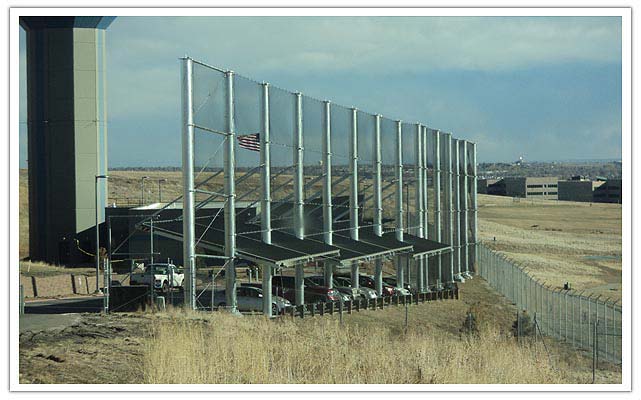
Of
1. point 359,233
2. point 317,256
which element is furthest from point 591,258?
point 317,256

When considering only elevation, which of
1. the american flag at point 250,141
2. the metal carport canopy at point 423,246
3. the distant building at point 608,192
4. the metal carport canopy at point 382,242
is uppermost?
the american flag at point 250,141

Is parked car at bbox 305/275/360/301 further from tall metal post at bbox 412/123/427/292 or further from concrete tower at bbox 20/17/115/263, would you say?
concrete tower at bbox 20/17/115/263

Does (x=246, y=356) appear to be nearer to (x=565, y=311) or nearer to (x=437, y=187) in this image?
(x=565, y=311)

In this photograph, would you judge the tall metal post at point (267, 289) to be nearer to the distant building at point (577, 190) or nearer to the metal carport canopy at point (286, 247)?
the metal carport canopy at point (286, 247)

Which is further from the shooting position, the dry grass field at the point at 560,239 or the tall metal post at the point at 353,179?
the dry grass field at the point at 560,239

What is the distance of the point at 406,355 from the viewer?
20.9m

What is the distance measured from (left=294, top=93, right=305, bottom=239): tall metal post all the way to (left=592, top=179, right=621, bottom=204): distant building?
145496 millimetres

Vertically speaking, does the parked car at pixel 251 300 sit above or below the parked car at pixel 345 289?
above

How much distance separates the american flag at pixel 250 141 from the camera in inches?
1389

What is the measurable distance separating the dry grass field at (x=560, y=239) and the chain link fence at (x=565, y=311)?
6.28m

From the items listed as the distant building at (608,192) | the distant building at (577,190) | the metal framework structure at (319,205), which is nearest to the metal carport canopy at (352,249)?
the metal framework structure at (319,205)
